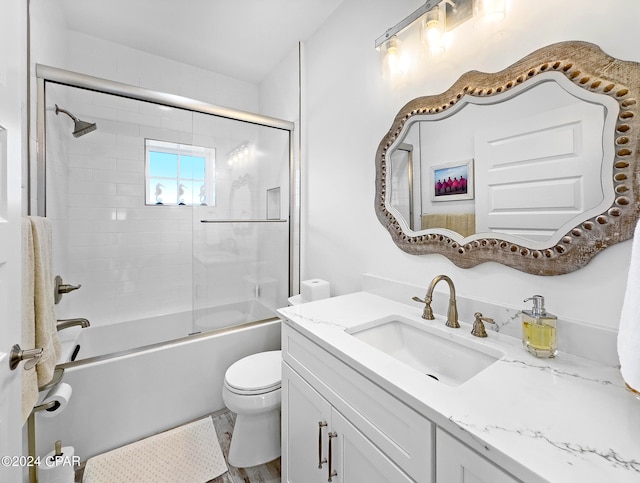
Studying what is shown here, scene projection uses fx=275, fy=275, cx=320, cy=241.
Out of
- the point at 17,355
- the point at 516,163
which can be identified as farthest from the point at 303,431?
the point at 516,163

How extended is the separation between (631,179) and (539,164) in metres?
0.22

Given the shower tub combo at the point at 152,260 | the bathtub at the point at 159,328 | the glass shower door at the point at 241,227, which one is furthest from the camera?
the glass shower door at the point at 241,227

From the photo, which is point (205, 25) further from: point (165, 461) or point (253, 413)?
point (165, 461)

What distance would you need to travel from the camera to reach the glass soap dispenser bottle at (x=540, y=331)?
0.81m

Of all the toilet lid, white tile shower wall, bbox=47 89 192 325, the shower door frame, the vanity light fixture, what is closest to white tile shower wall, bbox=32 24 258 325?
white tile shower wall, bbox=47 89 192 325

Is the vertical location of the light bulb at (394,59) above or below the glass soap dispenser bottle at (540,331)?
above

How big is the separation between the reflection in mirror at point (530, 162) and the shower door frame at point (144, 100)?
114 centimetres

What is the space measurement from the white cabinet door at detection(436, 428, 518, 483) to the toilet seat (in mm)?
997

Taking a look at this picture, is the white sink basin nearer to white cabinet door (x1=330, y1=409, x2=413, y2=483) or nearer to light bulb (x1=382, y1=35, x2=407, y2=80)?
white cabinet door (x1=330, y1=409, x2=413, y2=483)

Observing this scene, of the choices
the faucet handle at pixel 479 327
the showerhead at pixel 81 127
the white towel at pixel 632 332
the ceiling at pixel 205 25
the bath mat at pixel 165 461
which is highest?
the ceiling at pixel 205 25

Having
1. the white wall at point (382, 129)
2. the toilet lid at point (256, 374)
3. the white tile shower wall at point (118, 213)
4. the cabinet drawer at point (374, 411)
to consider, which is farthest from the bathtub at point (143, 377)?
the cabinet drawer at point (374, 411)

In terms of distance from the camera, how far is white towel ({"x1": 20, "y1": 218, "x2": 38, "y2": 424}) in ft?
2.97

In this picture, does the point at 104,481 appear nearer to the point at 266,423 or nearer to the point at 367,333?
the point at 266,423

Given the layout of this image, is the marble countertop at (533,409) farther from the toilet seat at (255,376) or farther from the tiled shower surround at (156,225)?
the tiled shower surround at (156,225)
